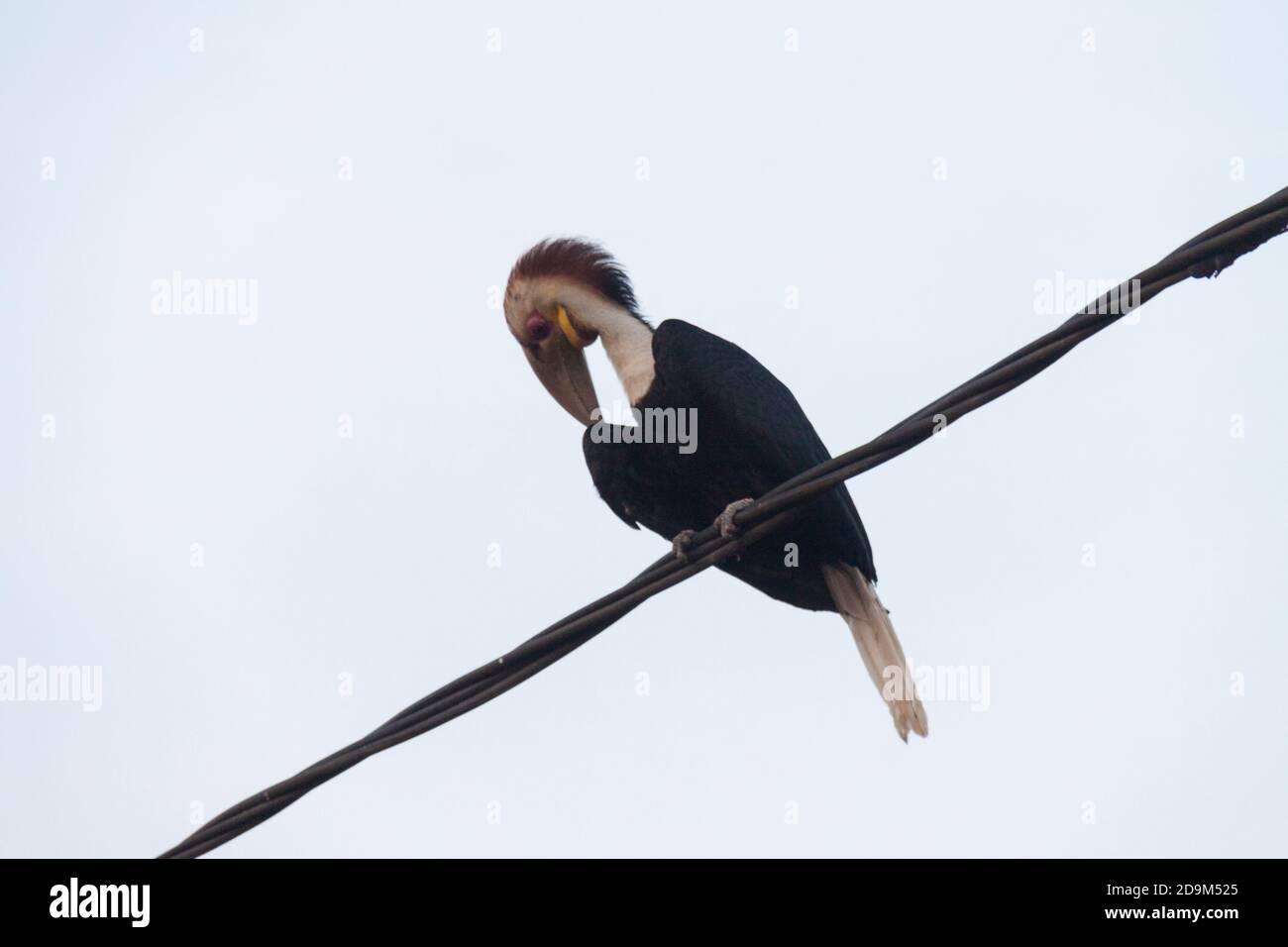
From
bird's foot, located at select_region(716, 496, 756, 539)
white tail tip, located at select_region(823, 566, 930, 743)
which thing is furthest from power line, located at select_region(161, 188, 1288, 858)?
A: white tail tip, located at select_region(823, 566, 930, 743)

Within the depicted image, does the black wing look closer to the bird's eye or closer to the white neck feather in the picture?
the white neck feather

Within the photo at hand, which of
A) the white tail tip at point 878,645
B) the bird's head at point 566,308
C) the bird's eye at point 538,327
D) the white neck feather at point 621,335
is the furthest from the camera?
the bird's eye at point 538,327

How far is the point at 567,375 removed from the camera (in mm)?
5199

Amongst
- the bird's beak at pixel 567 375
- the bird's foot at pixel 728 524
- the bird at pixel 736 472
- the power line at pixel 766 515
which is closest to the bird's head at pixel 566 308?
the bird's beak at pixel 567 375

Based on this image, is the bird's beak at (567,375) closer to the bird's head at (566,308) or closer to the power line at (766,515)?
the bird's head at (566,308)

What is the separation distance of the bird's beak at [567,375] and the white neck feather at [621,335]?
0.12 metres

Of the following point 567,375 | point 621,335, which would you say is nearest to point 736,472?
point 621,335

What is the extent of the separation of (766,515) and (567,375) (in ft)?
7.02

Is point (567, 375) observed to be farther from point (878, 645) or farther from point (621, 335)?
point (878, 645)

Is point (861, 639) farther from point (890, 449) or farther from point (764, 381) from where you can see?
point (890, 449)

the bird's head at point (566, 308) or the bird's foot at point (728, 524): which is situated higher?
the bird's head at point (566, 308)

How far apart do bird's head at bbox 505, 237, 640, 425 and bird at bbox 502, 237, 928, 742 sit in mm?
166

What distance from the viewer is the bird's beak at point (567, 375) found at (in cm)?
514

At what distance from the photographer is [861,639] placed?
451 cm
